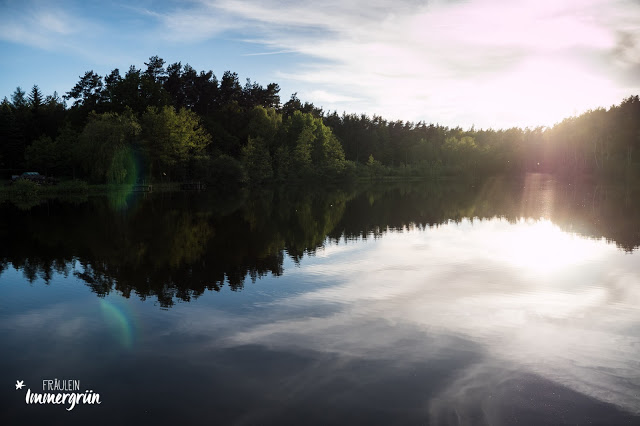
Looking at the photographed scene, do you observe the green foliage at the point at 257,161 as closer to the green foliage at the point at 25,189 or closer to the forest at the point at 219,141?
the forest at the point at 219,141

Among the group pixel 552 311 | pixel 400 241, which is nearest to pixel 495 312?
pixel 552 311

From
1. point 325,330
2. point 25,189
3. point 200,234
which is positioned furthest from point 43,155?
point 325,330

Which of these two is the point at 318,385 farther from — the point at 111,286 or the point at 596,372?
the point at 111,286

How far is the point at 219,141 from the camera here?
317 ft

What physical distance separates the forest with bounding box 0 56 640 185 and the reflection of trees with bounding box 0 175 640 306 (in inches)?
1180

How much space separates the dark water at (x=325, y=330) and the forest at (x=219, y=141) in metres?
53.4

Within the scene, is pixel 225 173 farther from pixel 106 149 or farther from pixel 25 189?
pixel 25 189

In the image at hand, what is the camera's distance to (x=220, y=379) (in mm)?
9438

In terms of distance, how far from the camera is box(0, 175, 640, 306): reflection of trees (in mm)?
18547

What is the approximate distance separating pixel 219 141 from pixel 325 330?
8880cm

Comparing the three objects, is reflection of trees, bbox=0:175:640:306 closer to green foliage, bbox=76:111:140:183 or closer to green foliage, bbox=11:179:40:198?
green foliage, bbox=11:179:40:198

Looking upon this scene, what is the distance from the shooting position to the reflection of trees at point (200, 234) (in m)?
18.5

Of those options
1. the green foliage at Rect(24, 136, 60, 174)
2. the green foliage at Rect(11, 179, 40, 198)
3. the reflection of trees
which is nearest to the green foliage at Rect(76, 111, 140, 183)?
the green foliage at Rect(11, 179, 40, 198)

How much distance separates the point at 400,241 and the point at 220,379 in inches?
722
